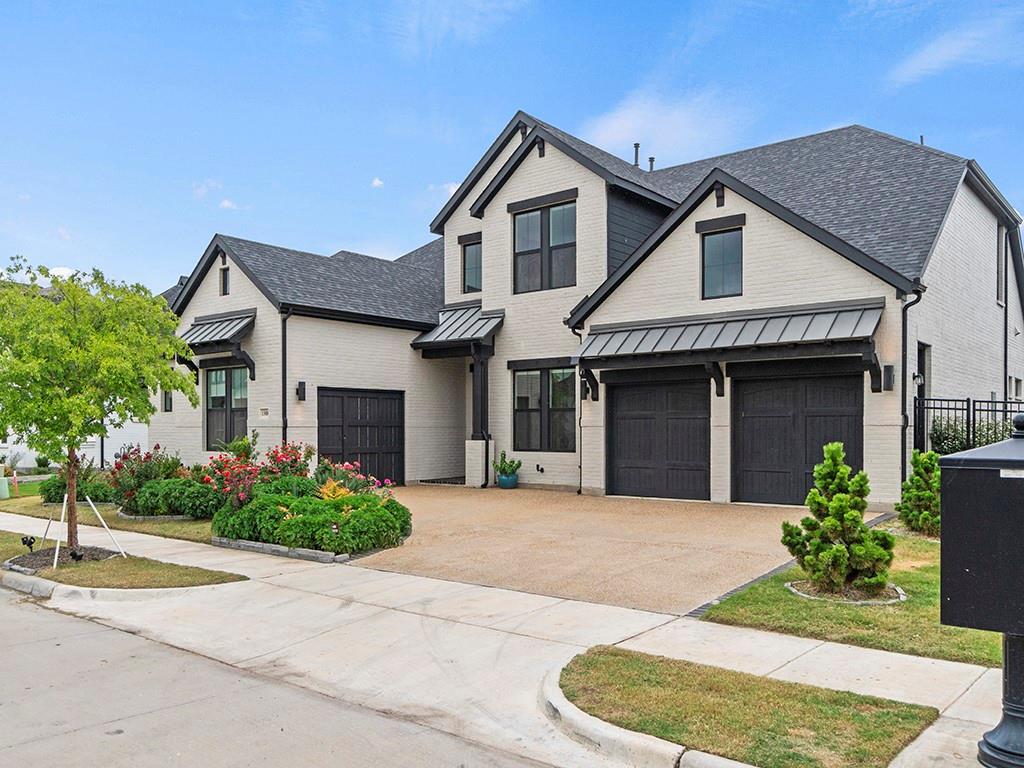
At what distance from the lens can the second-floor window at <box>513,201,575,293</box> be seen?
20219 millimetres

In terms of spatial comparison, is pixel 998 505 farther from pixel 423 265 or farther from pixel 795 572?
pixel 423 265

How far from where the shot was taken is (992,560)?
429cm

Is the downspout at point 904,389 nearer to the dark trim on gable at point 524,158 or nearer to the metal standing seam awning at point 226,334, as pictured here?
the dark trim on gable at point 524,158

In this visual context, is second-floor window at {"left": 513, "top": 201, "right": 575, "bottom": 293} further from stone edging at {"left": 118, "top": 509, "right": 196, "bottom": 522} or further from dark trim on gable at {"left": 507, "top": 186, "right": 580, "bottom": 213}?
stone edging at {"left": 118, "top": 509, "right": 196, "bottom": 522}

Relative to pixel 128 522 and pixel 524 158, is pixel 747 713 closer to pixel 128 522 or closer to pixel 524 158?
pixel 128 522

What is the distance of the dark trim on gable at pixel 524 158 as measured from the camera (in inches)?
760

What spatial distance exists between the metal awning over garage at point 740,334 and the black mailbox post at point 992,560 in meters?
10.2

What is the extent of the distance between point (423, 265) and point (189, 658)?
24089 millimetres

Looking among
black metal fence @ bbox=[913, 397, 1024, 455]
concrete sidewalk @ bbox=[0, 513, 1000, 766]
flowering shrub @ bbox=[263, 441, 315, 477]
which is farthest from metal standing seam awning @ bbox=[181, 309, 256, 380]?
black metal fence @ bbox=[913, 397, 1024, 455]

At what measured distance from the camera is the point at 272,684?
6.28 meters

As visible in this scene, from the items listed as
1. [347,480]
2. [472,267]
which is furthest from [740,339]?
[472,267]

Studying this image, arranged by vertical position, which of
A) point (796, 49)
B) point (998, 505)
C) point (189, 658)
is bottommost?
point (189, 658)

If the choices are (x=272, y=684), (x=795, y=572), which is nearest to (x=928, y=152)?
(x=795, y=572)

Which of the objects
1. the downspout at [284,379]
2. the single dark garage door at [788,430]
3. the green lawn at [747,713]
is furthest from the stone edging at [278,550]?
the single dark garage door at [788,430]
